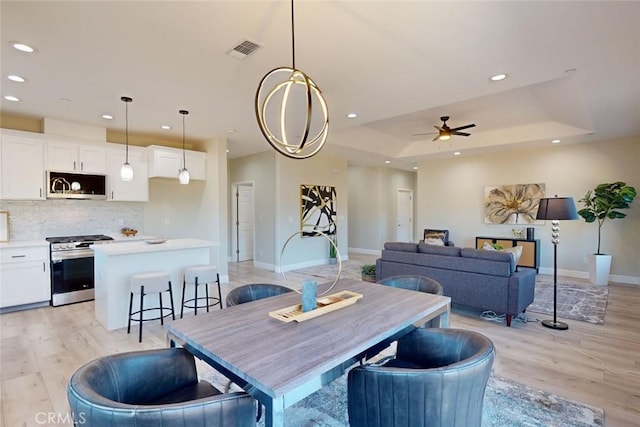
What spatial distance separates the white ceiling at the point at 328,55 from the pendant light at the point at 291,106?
0.27 metres

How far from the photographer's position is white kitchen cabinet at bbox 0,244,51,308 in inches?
160

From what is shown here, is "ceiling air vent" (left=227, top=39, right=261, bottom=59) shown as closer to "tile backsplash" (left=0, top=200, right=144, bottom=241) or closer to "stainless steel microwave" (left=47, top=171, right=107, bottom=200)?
"stainless steel microwave" (left=47, top=171, right=107, bottom=200)

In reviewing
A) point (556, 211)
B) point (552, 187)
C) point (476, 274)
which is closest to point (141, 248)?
point (476, 274)

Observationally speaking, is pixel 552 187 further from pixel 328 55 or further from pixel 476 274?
pixel 328 55

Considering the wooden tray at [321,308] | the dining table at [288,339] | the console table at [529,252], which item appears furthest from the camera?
the console table at [529,252]

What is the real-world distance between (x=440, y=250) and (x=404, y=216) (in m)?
6.69

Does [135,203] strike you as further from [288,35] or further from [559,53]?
[559,53]

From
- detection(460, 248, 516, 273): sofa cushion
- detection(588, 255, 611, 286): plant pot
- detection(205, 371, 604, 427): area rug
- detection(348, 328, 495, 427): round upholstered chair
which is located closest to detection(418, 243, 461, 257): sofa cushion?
detection(460, 248, 516, 273): sofa cushion

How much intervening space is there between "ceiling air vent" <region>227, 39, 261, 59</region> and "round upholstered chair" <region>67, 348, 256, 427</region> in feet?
7.34

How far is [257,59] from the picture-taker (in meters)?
2.81

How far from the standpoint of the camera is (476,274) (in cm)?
384

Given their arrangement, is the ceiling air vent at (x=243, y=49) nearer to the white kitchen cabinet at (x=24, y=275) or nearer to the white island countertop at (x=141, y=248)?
the white island countertop at (x=141, y=248)

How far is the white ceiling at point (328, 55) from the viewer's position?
2.15 meters

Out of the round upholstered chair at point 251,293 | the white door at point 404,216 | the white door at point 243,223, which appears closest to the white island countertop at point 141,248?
the round upholstered chair at point 251,293
